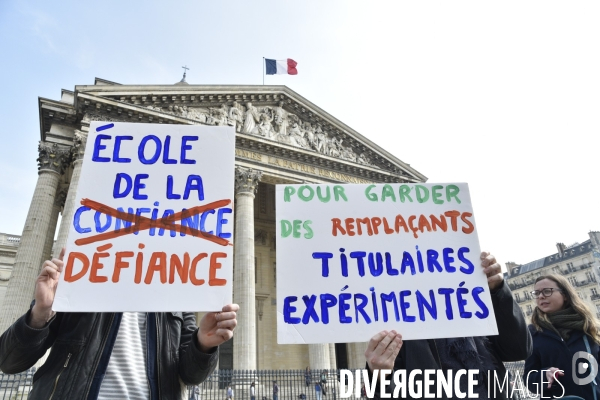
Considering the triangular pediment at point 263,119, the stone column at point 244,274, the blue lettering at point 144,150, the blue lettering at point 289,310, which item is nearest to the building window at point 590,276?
the triangular pediment at point 263,119

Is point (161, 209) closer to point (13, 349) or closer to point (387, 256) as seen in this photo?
point (13, 349)

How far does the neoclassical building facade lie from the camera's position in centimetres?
1473

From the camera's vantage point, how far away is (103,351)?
1.97 metres

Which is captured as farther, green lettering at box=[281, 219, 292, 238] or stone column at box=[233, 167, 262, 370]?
stone column at box=[233, 167, 262, 370]

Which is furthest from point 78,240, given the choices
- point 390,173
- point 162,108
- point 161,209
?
point 390,173

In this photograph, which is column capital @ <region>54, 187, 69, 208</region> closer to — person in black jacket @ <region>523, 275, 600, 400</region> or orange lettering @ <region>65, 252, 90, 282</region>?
orange lettering @ <region>65, 252, 90, 282</region>

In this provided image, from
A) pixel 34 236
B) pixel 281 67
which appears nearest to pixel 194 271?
pixel 34 236

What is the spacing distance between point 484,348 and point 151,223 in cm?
220

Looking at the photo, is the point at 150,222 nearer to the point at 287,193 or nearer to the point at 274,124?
the point at 287,193

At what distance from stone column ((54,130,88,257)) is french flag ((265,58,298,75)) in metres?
11.7

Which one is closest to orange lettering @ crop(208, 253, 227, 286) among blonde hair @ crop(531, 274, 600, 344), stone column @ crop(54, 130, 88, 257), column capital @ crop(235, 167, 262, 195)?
blonde hair @ crop(531, 274, 600, 344)

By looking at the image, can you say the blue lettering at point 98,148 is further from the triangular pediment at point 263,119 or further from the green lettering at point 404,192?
the triangular pediment at point 263,119

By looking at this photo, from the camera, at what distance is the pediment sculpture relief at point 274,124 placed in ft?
59.3

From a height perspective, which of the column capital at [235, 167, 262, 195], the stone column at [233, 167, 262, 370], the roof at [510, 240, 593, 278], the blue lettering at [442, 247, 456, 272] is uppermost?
the roof at [510, 240, 593, 278]
